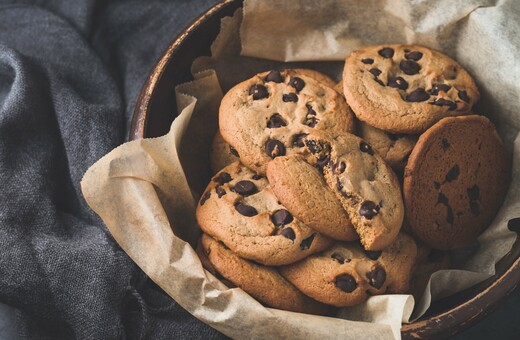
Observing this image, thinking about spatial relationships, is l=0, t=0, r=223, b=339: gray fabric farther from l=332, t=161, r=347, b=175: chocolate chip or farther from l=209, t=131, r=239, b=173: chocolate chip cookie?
l=332, t=161, r=347, b=175: chocolate chip

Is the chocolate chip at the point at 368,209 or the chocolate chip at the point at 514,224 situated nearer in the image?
the chocolate chip at the point at 368,209

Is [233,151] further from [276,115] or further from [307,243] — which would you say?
[307,243]

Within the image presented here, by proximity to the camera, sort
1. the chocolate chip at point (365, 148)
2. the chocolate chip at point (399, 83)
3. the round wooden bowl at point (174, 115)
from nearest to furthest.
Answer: the round wooden bowl at point (174, 115) < the chocolate chip at point (365, 148) < the chocolate chip at point (399, 83)

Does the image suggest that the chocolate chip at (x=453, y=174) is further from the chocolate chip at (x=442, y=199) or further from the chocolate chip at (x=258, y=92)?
the chocolate chip at (x=258, y=92)

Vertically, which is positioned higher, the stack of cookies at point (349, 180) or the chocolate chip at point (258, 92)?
the chocolate chip at point (258, 92)

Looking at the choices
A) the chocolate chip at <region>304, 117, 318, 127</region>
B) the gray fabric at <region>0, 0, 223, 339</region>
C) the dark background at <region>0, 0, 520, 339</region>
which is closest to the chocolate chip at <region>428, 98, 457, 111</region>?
the chocolate chip at <region>304, 117, 318, 127</region>

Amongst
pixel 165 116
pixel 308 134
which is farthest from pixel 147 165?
pixel 308 134

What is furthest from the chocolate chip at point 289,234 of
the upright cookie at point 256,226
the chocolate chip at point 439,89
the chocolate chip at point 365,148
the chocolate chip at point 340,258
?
the chocolate chip at point 439,89
